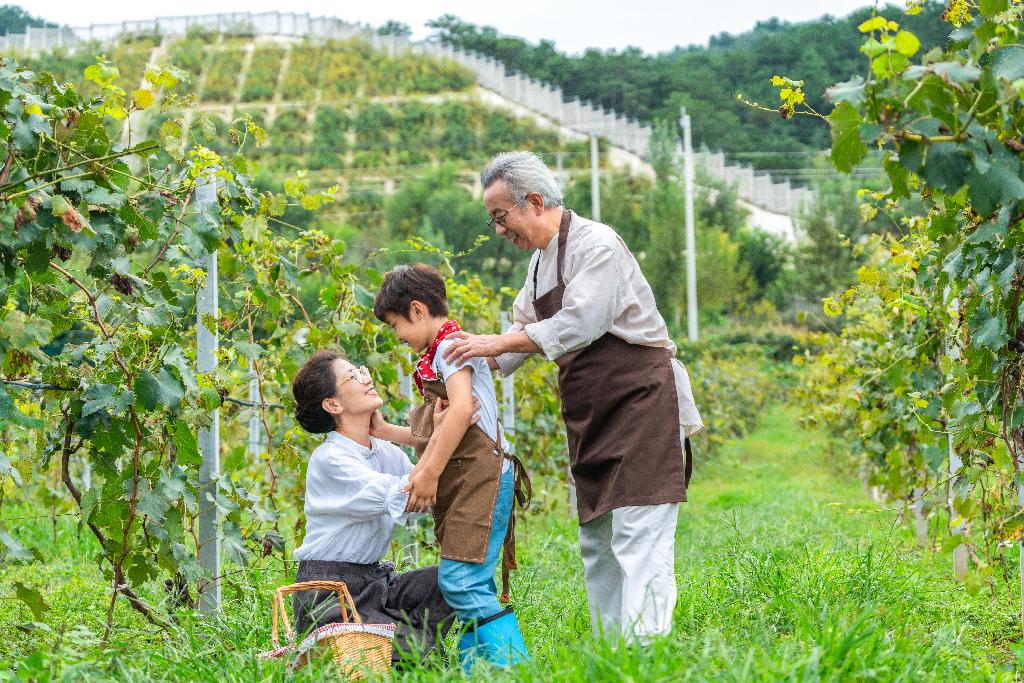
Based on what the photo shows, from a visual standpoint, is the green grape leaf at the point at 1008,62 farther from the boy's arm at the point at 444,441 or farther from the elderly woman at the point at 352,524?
the elderly woman at the point at 352,524

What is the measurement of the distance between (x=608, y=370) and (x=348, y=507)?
891 millimetres

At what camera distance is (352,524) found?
347 centimetres

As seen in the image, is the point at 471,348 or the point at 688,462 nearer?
the point at 471,348

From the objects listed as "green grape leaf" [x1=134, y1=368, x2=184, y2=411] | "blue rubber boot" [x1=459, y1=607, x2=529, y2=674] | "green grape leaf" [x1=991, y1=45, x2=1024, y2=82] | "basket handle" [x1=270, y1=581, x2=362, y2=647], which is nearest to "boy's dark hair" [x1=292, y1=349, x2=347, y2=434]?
"green grape leaf" [x1=134, y1=368, x2=184, y2=411]

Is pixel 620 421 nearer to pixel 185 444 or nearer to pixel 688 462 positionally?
pixel 688 462

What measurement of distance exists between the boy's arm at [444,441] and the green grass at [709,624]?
48cm

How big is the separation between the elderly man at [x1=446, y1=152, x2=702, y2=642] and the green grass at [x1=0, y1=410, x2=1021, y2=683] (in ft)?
0.95

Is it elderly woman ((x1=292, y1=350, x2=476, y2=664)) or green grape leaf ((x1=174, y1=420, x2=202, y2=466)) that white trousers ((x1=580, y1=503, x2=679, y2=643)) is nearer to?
elderly woman ((x1=292, y1=350, x2=476, y2=664))

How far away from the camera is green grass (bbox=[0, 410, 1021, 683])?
9.12 feet

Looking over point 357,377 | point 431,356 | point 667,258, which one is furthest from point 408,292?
point 667,258

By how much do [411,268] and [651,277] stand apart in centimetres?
3483

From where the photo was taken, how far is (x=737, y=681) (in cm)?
256

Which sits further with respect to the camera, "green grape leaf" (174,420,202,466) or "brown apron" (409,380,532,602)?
"green grape leaf" (174,420,202,466)

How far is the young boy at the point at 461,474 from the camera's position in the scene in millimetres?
3347
